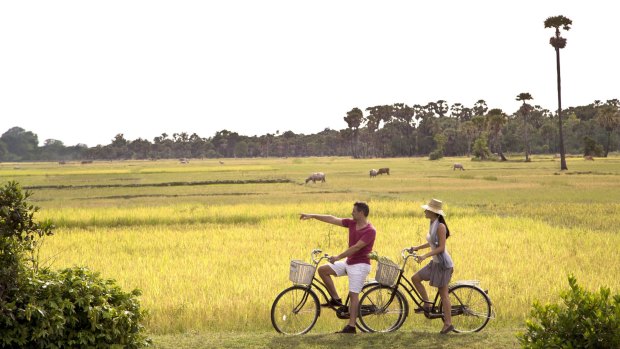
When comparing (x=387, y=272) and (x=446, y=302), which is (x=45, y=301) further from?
(x=446, y=302)

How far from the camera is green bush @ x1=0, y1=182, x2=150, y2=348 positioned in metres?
6.46

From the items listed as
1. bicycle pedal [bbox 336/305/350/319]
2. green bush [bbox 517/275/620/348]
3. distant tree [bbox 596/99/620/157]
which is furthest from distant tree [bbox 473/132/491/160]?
green bush [bbox 517/275/620/348]

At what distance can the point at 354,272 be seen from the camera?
8.75m

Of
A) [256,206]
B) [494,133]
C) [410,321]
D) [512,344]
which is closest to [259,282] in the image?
[410,321]

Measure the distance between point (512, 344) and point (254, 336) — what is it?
3468 mm

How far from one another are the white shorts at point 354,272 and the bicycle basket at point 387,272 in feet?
0.59

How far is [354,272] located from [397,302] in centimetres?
90

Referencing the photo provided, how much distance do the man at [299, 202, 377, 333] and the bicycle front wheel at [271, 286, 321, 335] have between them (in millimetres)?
286

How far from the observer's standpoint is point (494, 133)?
13462 cm

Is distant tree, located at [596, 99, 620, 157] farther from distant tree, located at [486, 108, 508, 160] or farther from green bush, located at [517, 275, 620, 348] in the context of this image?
green bush, located at [517, 275, 620, 348]

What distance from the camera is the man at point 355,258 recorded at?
28.2 ft

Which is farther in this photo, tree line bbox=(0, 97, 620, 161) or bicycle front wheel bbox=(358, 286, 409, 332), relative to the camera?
tree line bbox=(0, 97, 620, 161)

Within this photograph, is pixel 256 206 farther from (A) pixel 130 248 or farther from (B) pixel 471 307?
(B) pixel 471 307

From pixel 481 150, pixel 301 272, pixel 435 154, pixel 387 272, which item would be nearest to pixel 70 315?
pixel 301 272
